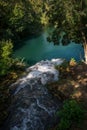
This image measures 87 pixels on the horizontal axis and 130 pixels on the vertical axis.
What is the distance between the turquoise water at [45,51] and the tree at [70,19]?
→ 484 centimetres

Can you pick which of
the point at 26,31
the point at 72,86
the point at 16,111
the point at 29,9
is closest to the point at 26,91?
the point at 16,111

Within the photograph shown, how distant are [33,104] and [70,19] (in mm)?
15863

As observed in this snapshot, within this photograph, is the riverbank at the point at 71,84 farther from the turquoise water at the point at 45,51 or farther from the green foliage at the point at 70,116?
the turquoise water at the point at 45,51

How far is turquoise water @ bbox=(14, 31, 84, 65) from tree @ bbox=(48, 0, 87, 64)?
15.9ft

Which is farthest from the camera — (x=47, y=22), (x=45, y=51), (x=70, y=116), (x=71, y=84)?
(x=45, y=51)

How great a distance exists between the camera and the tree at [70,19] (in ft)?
95.7

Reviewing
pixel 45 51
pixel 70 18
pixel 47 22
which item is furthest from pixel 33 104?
pixel 45 51

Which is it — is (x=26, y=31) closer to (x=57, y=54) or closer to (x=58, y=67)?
(x=57, y=54)

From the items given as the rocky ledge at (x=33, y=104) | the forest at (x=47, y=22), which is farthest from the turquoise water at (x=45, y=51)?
the rocky ledge at (x=33, y=104)

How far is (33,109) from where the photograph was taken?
15.6m

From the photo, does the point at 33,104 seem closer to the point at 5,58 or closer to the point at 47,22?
the point at 5,58

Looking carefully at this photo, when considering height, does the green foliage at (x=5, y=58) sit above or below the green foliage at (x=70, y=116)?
below

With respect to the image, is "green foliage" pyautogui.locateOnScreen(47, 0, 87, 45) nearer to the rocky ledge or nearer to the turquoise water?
the turquoise water

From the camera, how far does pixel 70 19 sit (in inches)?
1161
